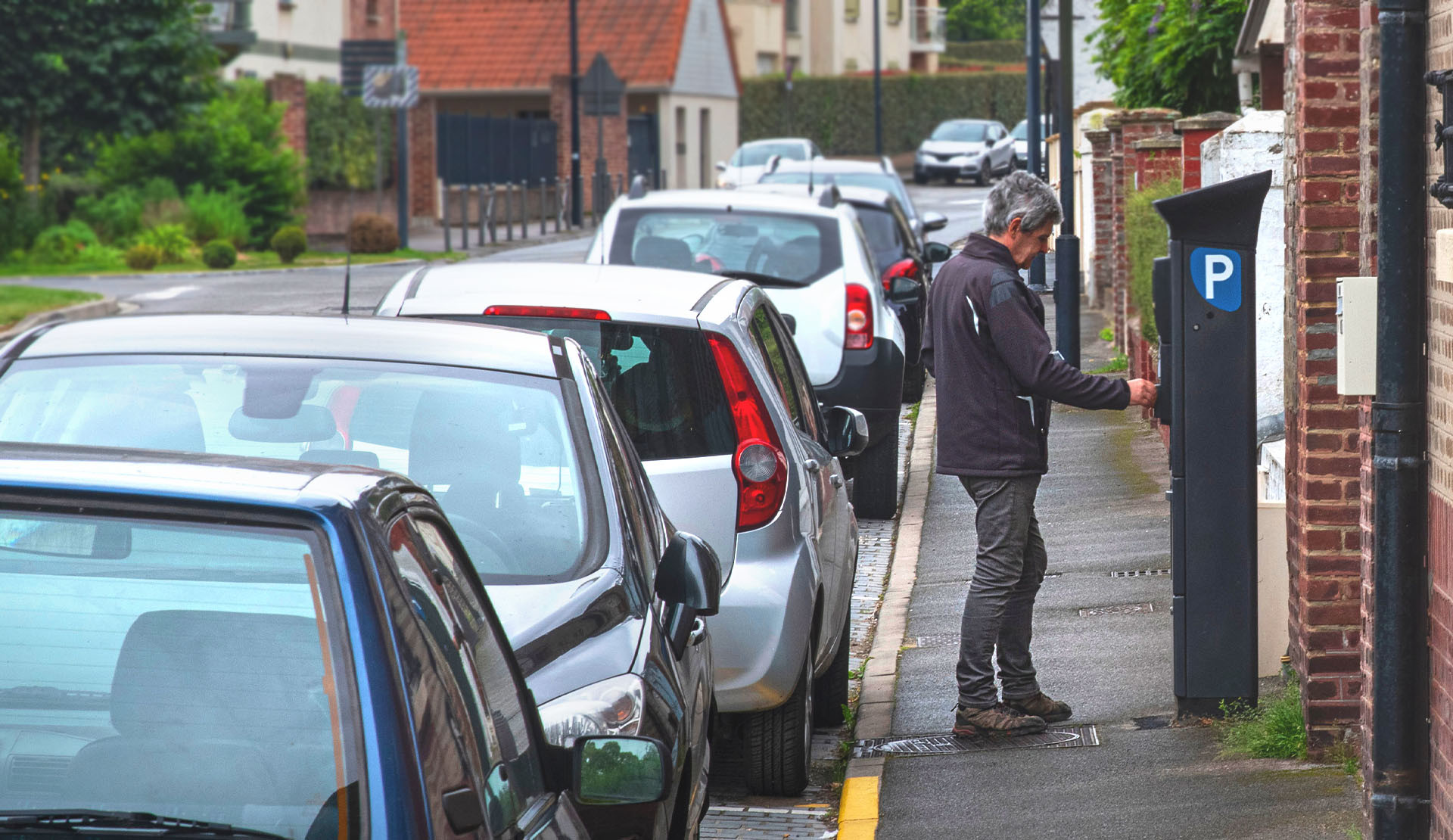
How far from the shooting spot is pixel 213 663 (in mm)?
2625

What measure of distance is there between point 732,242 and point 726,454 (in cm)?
558

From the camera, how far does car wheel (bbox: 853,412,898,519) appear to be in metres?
11.0

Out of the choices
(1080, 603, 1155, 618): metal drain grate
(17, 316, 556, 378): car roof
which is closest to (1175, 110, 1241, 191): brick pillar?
(1080, 603, 1155, 618): metal drain grate

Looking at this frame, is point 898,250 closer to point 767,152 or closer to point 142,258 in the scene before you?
point 142,258

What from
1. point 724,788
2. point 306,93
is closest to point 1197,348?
point 724,788

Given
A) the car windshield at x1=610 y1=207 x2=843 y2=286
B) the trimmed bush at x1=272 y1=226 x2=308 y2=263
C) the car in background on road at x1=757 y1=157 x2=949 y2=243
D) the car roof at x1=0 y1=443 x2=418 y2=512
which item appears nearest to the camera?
the car roof at x1=0 y1=443 x2=418 y2=512

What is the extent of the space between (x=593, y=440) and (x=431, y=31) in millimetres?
52900

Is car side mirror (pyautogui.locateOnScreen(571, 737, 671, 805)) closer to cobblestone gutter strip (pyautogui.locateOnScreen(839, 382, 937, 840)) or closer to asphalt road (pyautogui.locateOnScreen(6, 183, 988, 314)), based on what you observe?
cobblestone gutter strip (pyautogui.locateOnScreen(839, 382, 937, 840))

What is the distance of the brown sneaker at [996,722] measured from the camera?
6.61m

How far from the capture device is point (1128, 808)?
575 centimetres

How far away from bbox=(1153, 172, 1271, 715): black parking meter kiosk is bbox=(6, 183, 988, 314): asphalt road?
49.8 ft

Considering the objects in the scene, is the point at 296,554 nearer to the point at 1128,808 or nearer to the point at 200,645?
the point at 200,645

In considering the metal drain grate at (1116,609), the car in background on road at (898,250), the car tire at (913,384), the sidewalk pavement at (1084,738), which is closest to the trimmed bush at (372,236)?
the car in background on road at (898,250)

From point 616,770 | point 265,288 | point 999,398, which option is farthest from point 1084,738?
point 265,288
